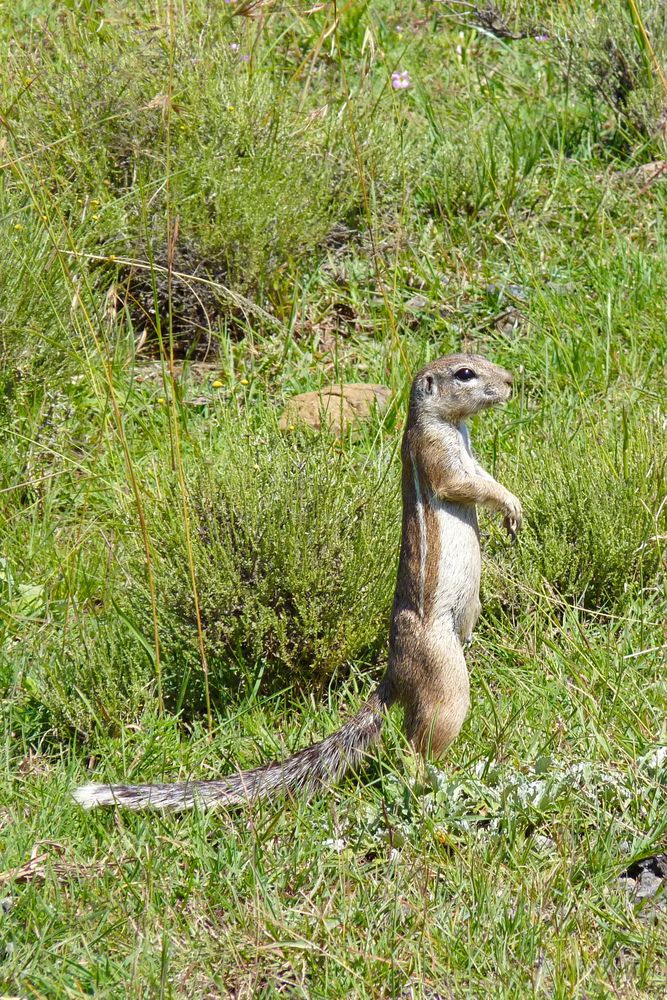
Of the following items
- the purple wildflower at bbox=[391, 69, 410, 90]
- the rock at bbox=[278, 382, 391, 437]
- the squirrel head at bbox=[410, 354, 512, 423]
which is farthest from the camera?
the purple wildflower at bbox=[391, 69, 410, 90]

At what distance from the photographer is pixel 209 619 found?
375 centimetres

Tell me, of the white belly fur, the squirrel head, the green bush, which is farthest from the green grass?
the squirrel head

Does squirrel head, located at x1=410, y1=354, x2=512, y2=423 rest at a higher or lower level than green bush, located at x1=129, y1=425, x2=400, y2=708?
higher

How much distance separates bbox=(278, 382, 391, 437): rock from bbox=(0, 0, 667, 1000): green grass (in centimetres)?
11

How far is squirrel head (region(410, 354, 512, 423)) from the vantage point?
3.41 meters

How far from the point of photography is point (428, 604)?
3230 millimetres

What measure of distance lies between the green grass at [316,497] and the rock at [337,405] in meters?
0.11

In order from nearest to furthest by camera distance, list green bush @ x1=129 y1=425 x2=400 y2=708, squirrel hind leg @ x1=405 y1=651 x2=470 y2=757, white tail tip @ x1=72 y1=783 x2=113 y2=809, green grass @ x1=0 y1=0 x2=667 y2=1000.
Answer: green grass @ x1=0 y1=0 x2=667 y2=1000, white tail tip @ x1=72 y1=783 x2=113 y2=809, squirrel hind leg @ x1=405 y1=651 x2=470 y2=757, green bush @ x1=129 y1=425 x2=400 y2=708

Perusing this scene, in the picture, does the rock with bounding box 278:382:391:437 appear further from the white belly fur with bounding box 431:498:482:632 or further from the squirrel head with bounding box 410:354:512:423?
the white belly fur with bounding box 431:498:482:632

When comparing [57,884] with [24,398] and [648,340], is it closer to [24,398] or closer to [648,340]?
[24,398]

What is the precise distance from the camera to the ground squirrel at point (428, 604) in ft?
10.3

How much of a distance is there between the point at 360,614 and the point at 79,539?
43.2 inches

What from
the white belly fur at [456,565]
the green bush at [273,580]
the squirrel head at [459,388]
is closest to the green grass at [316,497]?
the green bush at [273,580]

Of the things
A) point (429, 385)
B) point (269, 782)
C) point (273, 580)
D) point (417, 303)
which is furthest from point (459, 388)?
point (417, 303)
